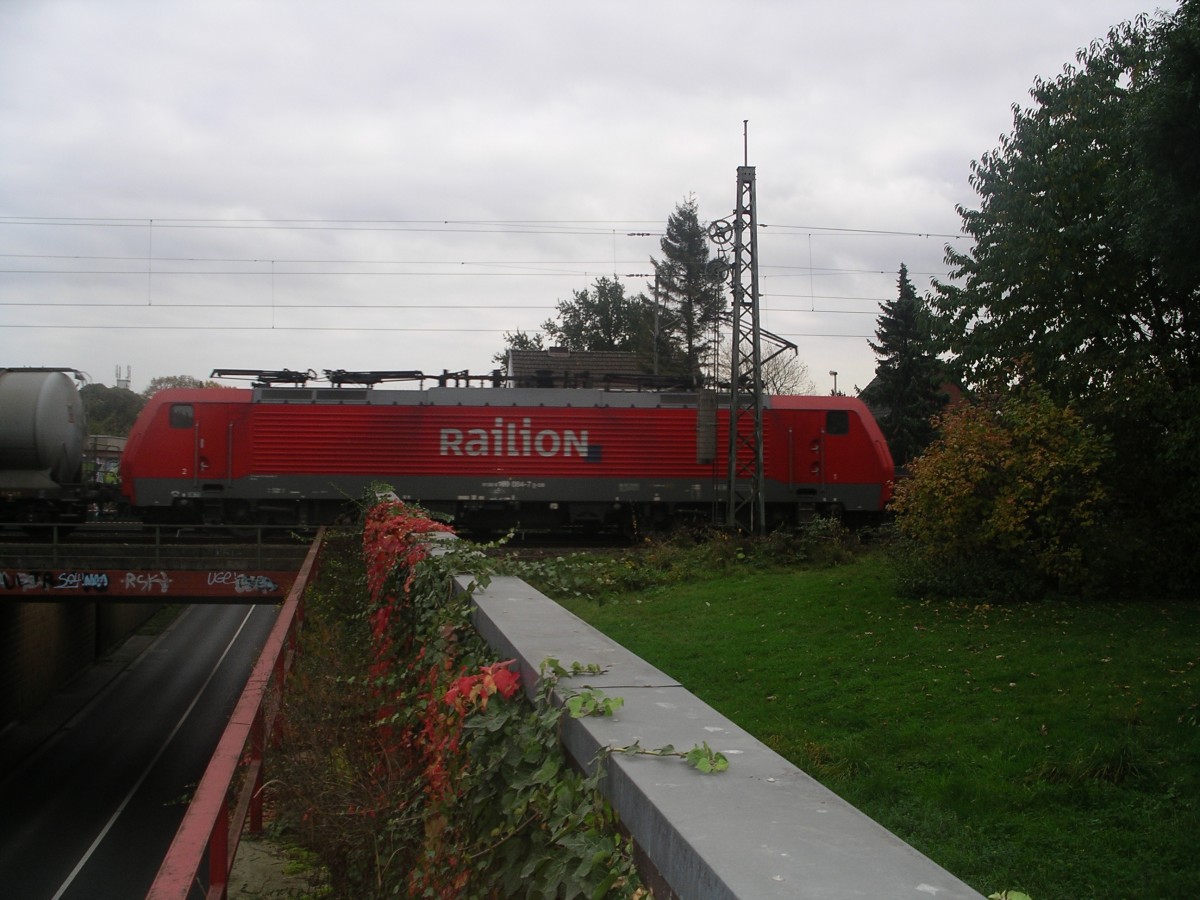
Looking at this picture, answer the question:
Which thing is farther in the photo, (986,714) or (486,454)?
(486,454)

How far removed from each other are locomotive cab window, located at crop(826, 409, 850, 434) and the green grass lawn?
870cm

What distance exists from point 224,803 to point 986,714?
276 inches

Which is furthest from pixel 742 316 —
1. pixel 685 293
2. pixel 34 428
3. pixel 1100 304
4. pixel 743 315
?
pixel 685 293

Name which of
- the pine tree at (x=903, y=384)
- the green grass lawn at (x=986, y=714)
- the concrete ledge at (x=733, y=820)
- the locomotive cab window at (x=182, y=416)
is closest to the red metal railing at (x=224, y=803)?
the concrete ledge at (x=733, y=820)

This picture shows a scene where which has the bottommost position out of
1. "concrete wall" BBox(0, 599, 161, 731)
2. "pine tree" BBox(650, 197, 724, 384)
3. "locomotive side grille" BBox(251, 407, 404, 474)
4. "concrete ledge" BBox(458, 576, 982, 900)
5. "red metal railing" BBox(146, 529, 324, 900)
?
"concrete wall" BBox(0, 599, 161, 731)

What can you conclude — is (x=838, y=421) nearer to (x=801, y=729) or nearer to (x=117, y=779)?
(x=801, y=729)

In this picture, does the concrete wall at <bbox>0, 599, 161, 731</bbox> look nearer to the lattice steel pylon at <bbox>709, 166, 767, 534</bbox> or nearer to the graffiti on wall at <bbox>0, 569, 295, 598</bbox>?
the graffiti on wall at <bbox>0, 569, 295, 598</bbox>

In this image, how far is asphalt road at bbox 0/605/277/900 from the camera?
1650 cm

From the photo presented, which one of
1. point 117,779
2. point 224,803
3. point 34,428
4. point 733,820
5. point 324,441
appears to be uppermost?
point 34,428

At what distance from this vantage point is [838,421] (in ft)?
75.2

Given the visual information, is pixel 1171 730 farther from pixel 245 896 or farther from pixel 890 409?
pixel 890 409

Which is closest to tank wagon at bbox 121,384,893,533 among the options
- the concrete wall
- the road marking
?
the concrete wall

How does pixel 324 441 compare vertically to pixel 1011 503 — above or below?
above

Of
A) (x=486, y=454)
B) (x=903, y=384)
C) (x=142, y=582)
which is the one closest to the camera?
(x=142, y=582)
